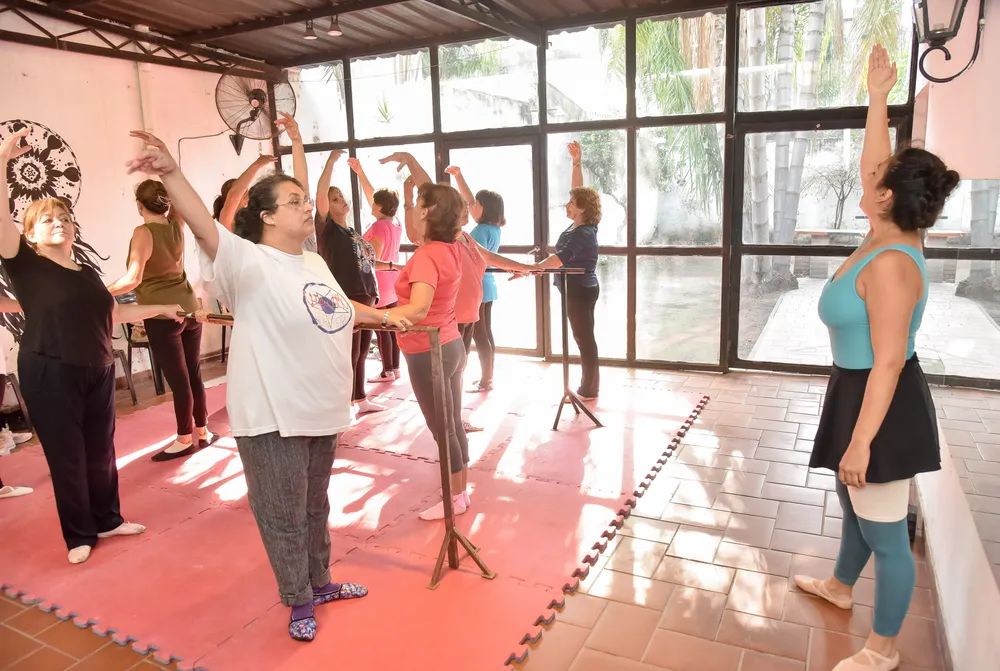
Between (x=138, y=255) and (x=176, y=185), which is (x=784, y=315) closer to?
(x=138, y=255)

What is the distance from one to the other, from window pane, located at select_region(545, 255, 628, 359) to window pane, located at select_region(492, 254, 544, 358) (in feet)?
0.94

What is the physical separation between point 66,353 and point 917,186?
3247 millimetres

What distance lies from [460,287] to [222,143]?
5.04 m

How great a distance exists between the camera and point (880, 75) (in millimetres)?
2164

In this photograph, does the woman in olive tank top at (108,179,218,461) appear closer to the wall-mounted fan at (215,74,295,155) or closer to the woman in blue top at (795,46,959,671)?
the wall-mounted fan at (215,74,295,155)

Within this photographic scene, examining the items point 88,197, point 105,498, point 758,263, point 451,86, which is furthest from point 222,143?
point 758,263

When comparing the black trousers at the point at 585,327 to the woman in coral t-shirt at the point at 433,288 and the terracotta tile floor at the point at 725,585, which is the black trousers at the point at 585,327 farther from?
the woman in coral t-shirt at the point at 433,288

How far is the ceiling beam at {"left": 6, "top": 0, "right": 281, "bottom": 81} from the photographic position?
5.36 m

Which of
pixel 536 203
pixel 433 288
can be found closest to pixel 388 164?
pixel 536 203

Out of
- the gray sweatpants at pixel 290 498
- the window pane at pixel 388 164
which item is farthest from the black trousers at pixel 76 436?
the window pane at pixel 388 164

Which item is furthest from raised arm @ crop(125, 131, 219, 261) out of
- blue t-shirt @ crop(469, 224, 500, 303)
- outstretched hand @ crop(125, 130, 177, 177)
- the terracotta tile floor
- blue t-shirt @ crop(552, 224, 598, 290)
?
blue t-shirt @ crop(469, 224, 500, 303)

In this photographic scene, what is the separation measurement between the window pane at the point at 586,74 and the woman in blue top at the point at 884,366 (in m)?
4.10

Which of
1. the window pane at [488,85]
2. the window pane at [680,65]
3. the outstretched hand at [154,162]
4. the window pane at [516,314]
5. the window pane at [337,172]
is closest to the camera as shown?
the outstretched hand at [154,162]

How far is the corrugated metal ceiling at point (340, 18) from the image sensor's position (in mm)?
5535
